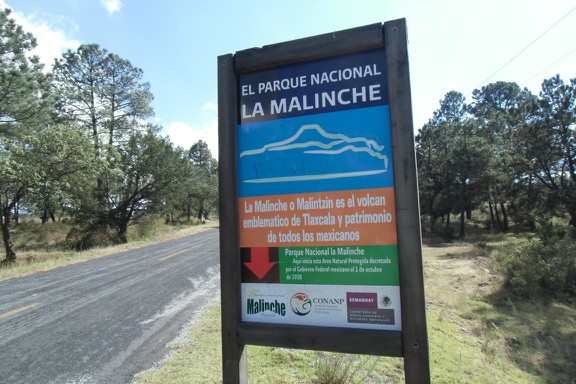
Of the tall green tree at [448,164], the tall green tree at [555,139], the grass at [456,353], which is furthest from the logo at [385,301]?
the tall green tree at [448,164]

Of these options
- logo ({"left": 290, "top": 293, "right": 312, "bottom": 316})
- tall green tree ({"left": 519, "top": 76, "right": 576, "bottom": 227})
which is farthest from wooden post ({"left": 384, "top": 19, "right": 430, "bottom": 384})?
tall green tree ({"left": 519, "top": 76, "right": 576, "bottom": 227})

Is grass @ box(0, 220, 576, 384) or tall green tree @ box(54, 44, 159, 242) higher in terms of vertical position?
tall green tree @ box(54, 44, 159, 242)

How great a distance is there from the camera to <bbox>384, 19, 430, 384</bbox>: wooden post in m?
2.01

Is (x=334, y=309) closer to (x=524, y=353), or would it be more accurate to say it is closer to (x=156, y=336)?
(x=156, y=336)

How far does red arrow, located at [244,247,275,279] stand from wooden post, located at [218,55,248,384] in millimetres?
97

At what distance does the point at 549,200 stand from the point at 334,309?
2617 centimetres

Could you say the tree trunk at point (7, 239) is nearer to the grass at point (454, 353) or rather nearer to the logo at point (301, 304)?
the grass at point (454, 353)

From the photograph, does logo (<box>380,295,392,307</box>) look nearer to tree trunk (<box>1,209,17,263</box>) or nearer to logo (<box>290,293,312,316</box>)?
logo (<box>290,293,312,316</box>)

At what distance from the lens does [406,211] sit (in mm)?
2061

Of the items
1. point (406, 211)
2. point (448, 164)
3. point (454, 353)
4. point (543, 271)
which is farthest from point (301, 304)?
point (448, 164)

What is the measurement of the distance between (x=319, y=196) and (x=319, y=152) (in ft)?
0.94

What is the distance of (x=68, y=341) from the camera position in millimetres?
4680

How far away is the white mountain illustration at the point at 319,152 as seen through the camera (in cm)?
218

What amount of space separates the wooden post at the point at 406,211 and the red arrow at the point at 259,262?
33.7 inches
